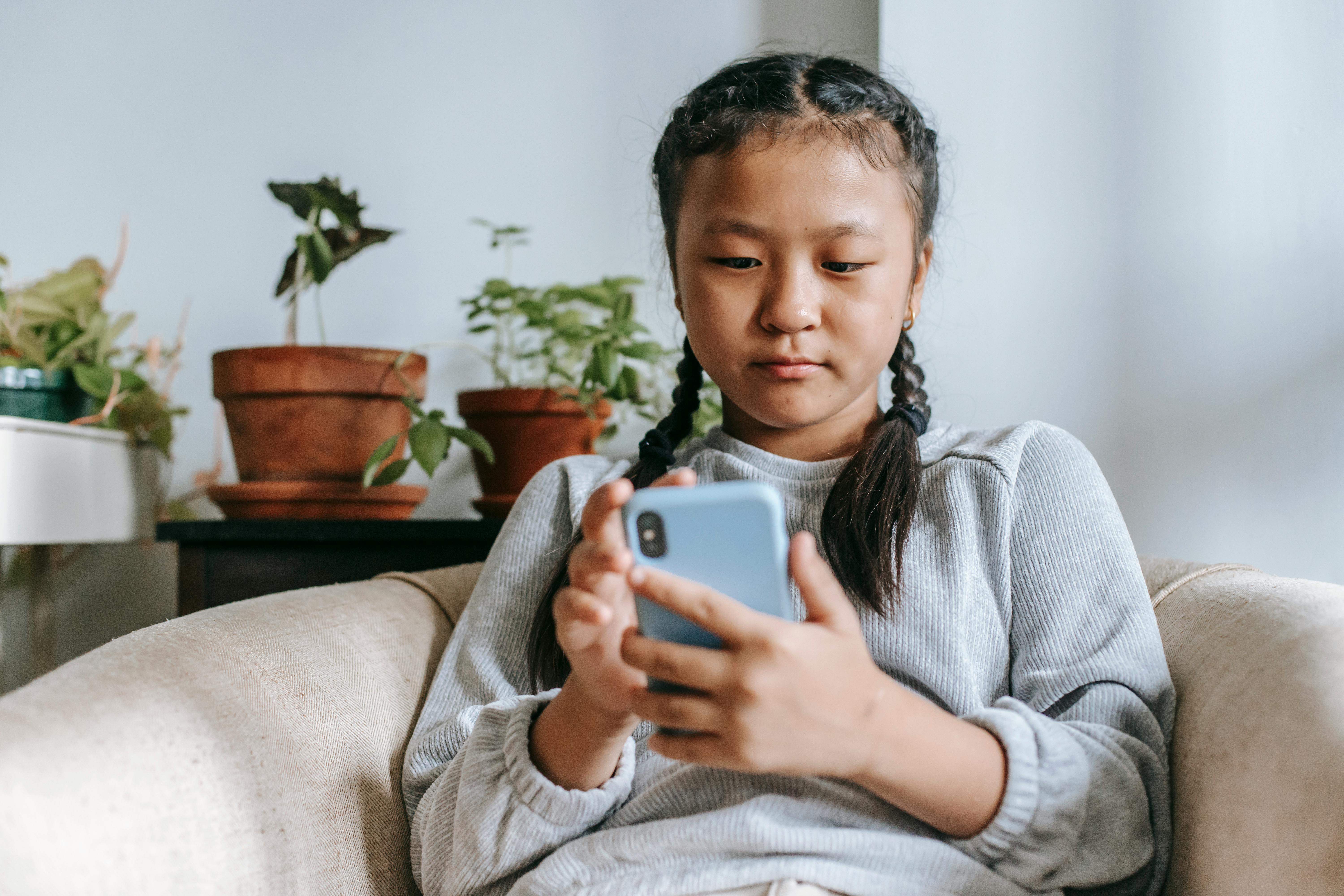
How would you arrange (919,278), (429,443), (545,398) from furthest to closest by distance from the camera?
(545,398) → (429,443) → (919,278)

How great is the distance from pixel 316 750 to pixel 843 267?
499mm

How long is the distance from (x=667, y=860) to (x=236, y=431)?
811mm

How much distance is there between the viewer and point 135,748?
488 mm

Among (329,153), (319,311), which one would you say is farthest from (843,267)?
(329,153)

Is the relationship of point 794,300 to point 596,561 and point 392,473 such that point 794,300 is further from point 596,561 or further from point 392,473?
point 392,473

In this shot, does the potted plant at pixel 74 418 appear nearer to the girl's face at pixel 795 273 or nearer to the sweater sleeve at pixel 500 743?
the sweater sleeve at pixel 500 743

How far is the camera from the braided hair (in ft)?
2.24

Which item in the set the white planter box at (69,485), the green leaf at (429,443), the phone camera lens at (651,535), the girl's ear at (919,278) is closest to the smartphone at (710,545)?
the phone camera lens at (651,535)

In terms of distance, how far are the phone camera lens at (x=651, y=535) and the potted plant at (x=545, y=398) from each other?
607 millimetres

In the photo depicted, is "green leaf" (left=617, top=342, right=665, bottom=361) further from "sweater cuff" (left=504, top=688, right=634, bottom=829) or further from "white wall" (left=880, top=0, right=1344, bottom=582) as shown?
"sweater cuff" (left=504, top=688, right=634, bottom=829)

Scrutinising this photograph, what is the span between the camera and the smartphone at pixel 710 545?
17.4 inches

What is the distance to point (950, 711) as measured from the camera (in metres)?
0.64

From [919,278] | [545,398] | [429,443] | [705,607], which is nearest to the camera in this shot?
[705,607]

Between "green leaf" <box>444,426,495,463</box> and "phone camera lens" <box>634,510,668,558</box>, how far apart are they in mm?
619
